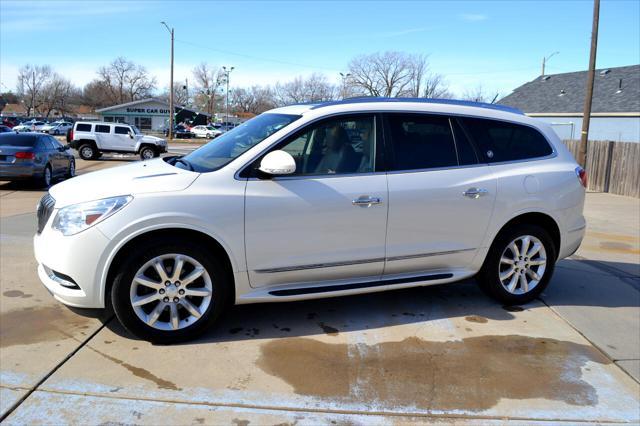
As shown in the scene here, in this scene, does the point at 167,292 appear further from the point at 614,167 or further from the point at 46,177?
the point at 614,167

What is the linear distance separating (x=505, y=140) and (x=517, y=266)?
3.88 feet

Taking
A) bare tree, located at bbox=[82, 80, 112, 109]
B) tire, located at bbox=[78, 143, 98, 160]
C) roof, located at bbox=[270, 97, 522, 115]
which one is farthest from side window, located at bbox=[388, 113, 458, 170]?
bare tree, located at bbox=[82, 80, 112, 109]

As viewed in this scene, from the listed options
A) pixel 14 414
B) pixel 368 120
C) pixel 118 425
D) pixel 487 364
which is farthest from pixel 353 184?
pixel 14 414

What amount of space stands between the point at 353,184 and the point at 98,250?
196 cm

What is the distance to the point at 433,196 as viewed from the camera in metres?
4.55

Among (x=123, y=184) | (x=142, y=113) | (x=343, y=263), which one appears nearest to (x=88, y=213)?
(x=123, y=184)

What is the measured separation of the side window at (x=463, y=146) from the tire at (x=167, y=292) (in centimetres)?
231

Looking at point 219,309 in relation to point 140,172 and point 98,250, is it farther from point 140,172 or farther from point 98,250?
point 140,172

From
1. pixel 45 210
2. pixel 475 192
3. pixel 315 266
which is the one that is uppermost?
pixel 475 192

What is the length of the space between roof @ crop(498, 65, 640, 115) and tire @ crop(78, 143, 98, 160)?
Result: 74.6ft

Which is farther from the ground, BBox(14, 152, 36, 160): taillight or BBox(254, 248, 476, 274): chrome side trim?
BBox(14, 152, 36, 160): taillight

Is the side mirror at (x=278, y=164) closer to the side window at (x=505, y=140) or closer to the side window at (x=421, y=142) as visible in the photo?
the side window at (x=421, y=142)

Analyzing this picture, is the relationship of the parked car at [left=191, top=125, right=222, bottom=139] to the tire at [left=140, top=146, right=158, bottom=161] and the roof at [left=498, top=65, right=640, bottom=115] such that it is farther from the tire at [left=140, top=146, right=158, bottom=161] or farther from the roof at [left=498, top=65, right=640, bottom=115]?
the tire at [left=140, top=146, right=158, bottom=161]

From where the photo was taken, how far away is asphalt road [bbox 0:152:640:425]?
3.23 m
